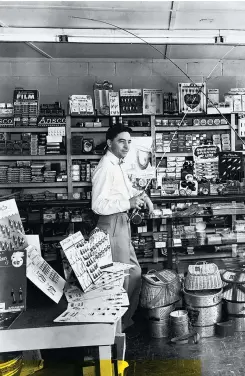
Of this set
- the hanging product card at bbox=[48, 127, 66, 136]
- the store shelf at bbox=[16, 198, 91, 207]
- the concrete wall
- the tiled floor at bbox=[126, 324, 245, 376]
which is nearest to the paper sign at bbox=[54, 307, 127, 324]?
the tiled floor at bbox=[126, 324, 245, 376]

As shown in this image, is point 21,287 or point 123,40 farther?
point 123,40

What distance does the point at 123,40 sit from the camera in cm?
393

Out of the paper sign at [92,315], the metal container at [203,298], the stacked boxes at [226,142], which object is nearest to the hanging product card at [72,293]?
the paper sign at [92,315]

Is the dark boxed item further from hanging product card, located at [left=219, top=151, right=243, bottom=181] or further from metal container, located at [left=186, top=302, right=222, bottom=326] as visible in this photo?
hanging product card, located at [left=219, top=151, right=243, bottom=181]

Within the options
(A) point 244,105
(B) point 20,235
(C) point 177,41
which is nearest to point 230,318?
(B) point 20,235

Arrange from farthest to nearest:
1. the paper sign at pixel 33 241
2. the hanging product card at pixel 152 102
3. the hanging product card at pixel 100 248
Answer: the hanging product card at pixel 152 102 < the hanging product card at pixel 100 248 < the paper sign at pixel 33 241

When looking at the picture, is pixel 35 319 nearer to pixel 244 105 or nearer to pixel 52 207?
pixel 52 207

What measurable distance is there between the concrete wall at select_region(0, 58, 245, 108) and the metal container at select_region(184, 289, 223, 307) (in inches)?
139

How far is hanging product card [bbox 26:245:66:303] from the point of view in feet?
6.53

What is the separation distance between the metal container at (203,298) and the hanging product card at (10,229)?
76.9 inches

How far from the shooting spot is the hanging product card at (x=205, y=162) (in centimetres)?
596

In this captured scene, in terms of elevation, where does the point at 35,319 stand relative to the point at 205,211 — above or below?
below

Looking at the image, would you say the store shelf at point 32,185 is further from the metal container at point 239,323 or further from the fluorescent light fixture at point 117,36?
the metal container at point 239,323

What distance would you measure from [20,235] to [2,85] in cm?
445
